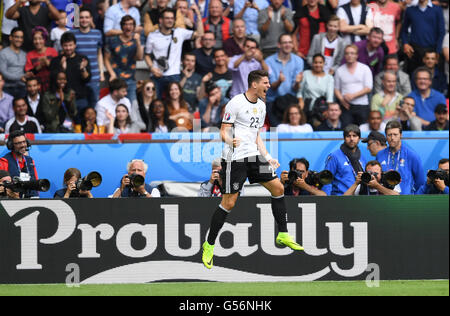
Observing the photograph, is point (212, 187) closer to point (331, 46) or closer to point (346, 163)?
point (346, 163)

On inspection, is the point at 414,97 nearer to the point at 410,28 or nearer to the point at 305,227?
the point at 410,28

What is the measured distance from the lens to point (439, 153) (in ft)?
40.9

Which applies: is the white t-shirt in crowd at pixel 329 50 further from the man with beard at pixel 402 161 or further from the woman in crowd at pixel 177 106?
the man with beard at pixel 402 161

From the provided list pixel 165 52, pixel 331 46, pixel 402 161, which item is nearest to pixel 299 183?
pixel 402 161

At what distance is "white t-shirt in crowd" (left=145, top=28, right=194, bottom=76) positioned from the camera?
1387 cm

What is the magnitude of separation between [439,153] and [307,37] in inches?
130

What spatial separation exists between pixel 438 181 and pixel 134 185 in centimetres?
367

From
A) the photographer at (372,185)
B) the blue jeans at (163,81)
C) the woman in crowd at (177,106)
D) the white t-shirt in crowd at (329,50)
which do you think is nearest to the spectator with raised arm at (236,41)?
the blue jeans at (163,81)

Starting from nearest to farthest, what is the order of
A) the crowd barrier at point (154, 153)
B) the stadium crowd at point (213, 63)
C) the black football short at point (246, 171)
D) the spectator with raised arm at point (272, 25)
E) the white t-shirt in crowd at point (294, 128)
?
1. the black football short at point (246, 171)
2. the crowd barrier at point (154, 153)
3. the white t-shirt in crowd at point (294, 128)
4. the stadium crowd at point (213, 63)
5. the spectator with raised arm at point (272, 25)

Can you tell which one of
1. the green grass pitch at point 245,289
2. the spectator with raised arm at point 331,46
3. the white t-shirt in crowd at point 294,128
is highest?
the spectator with raised arm at point 331,46

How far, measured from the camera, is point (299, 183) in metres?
10.2

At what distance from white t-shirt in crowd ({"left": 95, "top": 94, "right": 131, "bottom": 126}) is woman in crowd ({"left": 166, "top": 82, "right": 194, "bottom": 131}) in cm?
68

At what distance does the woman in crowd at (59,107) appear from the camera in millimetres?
12898

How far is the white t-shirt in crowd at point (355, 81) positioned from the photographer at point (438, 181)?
9.00 feet
